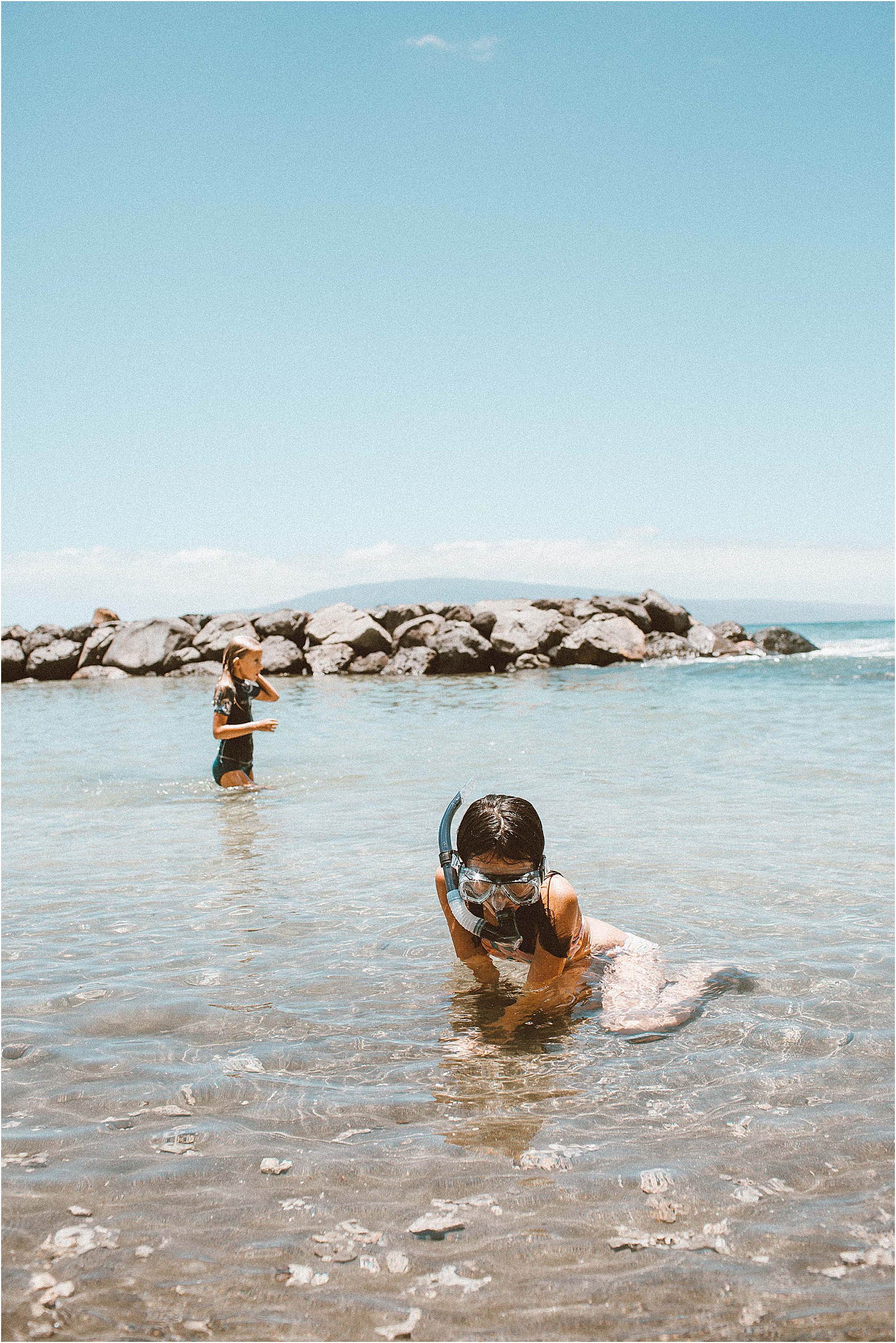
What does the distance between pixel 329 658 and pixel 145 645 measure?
6850 millimetres

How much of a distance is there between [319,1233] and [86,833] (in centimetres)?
679

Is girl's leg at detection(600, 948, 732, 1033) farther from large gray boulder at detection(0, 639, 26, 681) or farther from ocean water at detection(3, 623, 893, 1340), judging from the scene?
large gray boulder at detection(0, 639, 26, 681)

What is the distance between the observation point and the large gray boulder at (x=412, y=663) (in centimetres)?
2878

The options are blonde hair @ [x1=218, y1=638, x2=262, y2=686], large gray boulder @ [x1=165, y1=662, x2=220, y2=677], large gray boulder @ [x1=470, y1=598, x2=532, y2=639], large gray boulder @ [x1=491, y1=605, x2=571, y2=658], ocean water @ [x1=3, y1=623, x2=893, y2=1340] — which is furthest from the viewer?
large gray boulder @ [x1=165, y1=662, x2=220, y2=677]

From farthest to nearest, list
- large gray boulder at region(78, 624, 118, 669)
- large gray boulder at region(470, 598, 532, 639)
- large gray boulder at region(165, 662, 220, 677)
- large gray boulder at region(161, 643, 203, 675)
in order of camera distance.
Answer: large gray boulder at region(78, 624, 118, 669) < large gray boulder at region(161, 643, 203, 675) < large gray boulder at region(165, 662, 220, 677) < large gray boulder at region(470, 598, 532, 639)

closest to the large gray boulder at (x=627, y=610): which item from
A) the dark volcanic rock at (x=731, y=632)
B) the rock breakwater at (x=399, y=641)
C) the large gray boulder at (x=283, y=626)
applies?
the rock breakwater at (x=399, y=641)

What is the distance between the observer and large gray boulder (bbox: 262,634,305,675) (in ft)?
100

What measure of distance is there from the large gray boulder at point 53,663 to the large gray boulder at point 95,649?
336 mm

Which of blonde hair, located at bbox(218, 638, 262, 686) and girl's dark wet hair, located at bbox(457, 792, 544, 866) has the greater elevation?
blonde hair, located at bbox(218, 638, 262, 686)

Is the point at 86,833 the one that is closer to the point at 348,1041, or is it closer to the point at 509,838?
the point at 348,1041

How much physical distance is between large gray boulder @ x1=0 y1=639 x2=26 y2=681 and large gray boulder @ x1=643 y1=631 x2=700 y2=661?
2187cm

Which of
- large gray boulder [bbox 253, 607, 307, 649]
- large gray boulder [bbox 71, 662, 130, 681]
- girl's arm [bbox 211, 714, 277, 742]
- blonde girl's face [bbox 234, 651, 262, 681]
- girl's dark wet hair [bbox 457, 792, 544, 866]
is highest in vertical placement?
large gray boulder [bbox 253, 607, 307, 649]

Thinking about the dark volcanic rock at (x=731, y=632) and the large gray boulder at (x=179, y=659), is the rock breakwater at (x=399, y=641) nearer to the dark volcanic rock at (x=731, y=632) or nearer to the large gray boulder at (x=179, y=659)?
the large gray boulder at (x=179, y=659)

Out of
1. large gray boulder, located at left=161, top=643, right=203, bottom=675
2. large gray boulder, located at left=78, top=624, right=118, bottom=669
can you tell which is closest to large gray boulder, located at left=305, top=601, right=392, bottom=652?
large gray boulder, located at left=161, top=643, right=203, bottom=675
